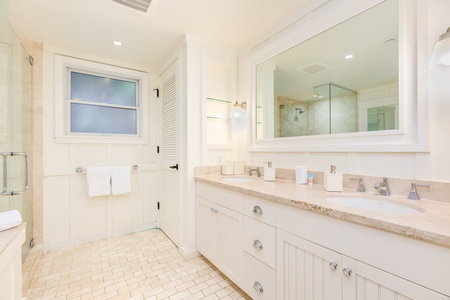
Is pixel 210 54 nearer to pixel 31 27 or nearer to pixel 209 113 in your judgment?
pixel 209 113

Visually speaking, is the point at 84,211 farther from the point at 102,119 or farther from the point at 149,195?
the point at 102,119

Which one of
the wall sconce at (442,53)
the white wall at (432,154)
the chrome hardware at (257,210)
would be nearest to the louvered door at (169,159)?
the chrome hardware at (257,210)

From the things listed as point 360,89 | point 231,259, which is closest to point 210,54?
point 360,89

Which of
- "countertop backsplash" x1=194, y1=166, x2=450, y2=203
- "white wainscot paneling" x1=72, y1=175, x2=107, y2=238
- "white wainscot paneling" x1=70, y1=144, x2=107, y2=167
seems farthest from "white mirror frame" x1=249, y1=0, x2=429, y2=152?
"white wainscot paneling" x1=72, y1=175, x2=107, y2=238

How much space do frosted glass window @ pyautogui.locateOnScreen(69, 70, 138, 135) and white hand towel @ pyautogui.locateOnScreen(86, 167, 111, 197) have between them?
20.1 inches

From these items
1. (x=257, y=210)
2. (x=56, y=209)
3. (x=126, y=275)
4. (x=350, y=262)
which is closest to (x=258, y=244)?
(x=257, y=210)

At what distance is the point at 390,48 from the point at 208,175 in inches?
69.6

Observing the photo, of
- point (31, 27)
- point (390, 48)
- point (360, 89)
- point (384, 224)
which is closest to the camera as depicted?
point (384, 224)

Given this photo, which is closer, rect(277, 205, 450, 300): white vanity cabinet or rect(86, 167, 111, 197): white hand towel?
rect(277, 205, 450, 300): white vanity cabinet

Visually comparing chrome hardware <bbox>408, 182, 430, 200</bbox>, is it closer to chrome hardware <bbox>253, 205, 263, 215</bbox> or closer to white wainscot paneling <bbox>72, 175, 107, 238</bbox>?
Result: chrome hardware <bbox>253, 205, 263, 215</bbox>

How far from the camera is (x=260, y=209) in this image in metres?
1.33

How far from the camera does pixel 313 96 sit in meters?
1.70

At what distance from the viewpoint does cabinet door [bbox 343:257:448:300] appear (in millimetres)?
704

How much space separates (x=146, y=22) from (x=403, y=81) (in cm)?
204
